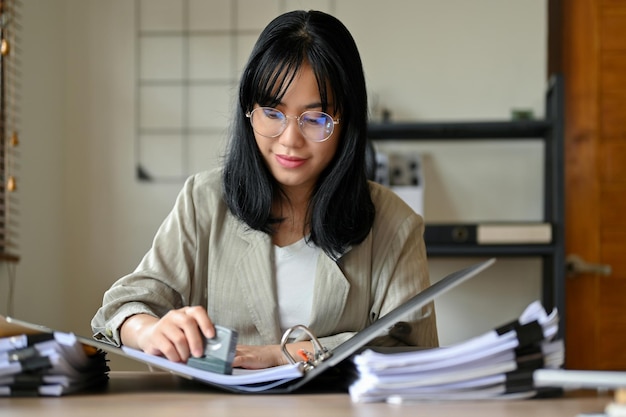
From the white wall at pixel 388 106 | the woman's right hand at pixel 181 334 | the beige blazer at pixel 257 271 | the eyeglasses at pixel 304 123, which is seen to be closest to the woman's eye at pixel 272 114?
the eyeglasses at pixel 304 123

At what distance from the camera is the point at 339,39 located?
4.56 feet

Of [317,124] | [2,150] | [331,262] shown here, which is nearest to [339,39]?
[317,124]

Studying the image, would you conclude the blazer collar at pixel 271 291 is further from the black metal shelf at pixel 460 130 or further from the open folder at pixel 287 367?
the black metal shelf at pixel 460 130

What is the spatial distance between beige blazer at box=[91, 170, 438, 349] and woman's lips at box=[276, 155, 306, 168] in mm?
147

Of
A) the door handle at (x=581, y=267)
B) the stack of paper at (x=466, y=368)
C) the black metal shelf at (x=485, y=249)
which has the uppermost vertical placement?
the stack of paper at (x=466, y=368)

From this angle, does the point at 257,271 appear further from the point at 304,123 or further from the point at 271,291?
the point at 304,123

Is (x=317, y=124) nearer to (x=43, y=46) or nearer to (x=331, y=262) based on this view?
(x=331, y=262)

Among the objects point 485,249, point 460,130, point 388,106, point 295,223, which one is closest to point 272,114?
point 295,223

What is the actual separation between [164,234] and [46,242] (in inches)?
76.2

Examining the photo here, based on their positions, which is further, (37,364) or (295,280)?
(295,280)

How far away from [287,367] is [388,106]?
255 centimetres

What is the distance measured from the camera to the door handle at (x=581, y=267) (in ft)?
10.6

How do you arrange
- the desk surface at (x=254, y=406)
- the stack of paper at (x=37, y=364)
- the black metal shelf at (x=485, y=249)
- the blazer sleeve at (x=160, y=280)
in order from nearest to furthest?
the desk surface at (x=254, y=406) < the stack of paper at (x=37, y=364) < the blazer sleeve at (x=160, y=280) < the black metal shelf at (x=485, y=249)

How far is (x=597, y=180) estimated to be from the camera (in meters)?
3.30
